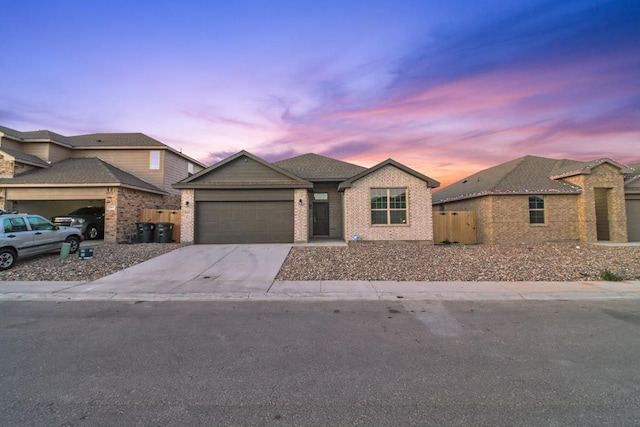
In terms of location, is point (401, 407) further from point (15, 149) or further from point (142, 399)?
point (15, 149)

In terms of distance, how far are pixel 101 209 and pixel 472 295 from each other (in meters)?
20.4

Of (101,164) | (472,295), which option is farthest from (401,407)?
(101,164)

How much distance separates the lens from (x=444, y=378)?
3.52 metres

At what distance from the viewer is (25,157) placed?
58.8 ft

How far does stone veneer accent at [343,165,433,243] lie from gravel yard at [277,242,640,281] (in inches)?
88.2

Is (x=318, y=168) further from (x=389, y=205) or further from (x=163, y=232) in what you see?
(x=163, y=232)

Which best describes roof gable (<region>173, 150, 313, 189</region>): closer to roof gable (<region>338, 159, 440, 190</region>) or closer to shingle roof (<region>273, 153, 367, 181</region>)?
roof gable (<region>338, 159, 440, 190</region>)

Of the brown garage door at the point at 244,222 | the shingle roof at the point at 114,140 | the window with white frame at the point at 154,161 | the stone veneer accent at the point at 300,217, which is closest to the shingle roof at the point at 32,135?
the shingle roof at the point at 114,140

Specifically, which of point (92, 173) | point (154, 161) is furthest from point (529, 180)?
point (92, 173)

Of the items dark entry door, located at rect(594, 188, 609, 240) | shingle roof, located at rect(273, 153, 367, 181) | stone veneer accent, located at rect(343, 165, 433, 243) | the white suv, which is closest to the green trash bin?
the white suv

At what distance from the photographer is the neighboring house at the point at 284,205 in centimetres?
1579

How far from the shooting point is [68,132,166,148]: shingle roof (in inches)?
835

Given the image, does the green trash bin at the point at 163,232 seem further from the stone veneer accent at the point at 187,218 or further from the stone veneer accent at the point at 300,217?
the stone veneer accent at the point at 300,217

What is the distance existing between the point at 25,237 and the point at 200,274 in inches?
249
